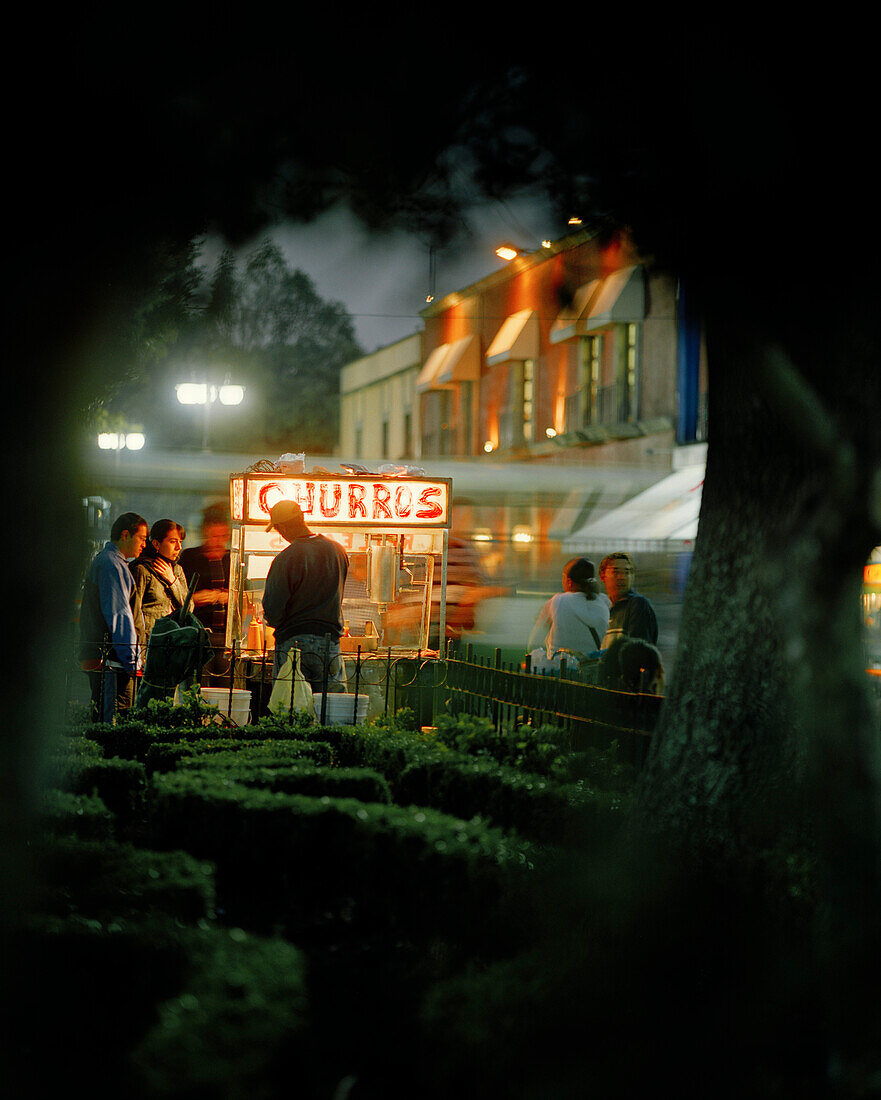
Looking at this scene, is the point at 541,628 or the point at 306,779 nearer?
the point at 306,779

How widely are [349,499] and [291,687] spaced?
2.98m

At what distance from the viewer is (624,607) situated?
842 cm

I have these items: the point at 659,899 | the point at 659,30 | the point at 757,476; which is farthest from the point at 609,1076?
the point at 659,30

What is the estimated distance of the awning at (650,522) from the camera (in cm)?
1956

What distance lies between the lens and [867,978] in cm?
370

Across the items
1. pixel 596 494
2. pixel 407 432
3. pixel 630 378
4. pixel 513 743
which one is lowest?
pixel 513 743

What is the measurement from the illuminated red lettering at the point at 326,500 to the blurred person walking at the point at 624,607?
2.93 m

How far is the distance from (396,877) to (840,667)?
5.53 feet

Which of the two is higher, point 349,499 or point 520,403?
point 520,403

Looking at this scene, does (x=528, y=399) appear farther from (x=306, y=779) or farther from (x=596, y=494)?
(x=306, y=779)

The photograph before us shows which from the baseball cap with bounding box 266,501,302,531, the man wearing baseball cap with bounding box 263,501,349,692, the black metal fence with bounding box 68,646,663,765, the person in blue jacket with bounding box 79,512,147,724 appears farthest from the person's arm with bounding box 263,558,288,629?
the person in blue jacket with bounding box 79,512,147,724

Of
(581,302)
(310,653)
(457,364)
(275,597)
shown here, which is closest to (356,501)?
(275,597)

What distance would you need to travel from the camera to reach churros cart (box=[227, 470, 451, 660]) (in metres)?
10.6

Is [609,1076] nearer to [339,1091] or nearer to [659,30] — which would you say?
[339,1091]
